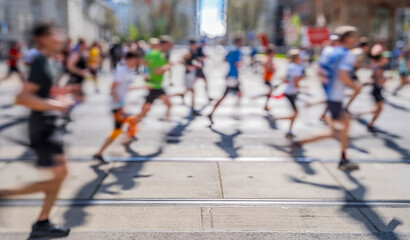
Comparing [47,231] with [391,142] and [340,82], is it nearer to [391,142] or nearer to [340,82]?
[340,82]

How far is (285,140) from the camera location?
797cm

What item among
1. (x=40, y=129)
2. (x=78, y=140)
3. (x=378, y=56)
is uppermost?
(x=378, y=56)

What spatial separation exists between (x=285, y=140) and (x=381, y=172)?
2.20 meters

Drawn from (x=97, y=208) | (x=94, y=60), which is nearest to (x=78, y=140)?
(x=97, y=208)

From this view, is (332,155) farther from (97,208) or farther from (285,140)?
(97,208)

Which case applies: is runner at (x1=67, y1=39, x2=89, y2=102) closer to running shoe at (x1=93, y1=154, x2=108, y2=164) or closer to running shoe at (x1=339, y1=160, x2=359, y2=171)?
running shoe at (x1=93, y1=154, x2=108, y2=164)

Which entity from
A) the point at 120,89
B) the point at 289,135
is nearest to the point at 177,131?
the point at 289,135

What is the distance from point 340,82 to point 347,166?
3.93ft

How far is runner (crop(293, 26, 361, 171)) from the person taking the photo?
5.72m

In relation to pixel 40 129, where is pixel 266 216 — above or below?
below

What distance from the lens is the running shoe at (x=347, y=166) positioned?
19.8 ft

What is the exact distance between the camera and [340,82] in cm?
594

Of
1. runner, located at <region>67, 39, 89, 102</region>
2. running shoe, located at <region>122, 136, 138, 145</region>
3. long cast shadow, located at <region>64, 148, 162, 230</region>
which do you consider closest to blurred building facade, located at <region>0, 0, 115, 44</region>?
runner, located at <region>67, 39, 89, 102</region>

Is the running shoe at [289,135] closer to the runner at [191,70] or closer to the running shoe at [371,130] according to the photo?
the running shoe at [371,130]
